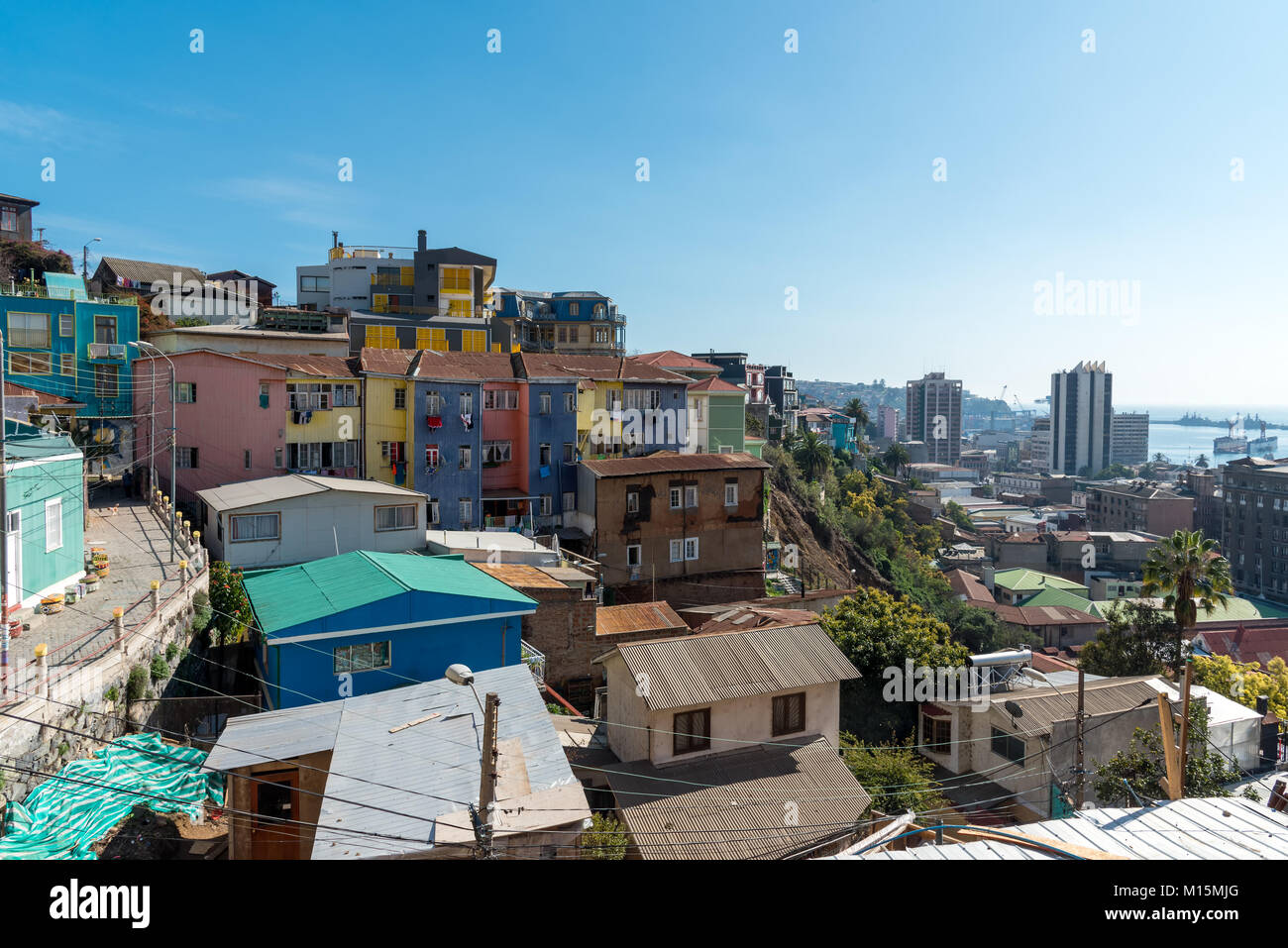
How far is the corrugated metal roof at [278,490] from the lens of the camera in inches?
906

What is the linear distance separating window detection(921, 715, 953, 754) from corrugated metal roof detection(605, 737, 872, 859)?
6.34 m

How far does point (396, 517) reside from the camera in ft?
82.2

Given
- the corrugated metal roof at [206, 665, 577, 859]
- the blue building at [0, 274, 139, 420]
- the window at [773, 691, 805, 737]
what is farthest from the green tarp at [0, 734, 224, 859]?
the blue building at [0, 274, 139, 420]

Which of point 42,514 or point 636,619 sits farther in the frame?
point 636,619

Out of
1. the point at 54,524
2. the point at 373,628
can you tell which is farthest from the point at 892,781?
the point at 54,524

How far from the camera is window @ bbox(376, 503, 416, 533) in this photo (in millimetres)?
24625

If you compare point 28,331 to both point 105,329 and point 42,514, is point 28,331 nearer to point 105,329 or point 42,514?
point 105,329

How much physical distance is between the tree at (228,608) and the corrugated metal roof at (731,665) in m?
9.90

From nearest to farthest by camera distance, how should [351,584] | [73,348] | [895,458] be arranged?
[351,584], [73,348], [895,458]

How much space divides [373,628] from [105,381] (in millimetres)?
25122

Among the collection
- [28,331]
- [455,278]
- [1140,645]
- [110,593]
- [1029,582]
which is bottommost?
[1029,582]

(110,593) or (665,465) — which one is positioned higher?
(665,465)

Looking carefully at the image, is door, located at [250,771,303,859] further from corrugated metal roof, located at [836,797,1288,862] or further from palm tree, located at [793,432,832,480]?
palm tree, located at [793,432,832,480]

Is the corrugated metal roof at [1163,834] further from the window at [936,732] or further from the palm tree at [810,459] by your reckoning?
the palm tree at [810,459]
